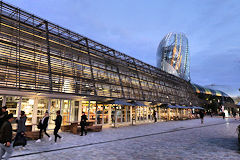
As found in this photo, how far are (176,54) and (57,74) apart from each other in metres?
98.0

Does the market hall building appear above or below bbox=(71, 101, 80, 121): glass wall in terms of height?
above

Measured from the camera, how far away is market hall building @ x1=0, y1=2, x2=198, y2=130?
13547 mm

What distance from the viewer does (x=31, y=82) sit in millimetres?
14094

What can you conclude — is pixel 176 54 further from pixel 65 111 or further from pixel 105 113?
pixel 65 111

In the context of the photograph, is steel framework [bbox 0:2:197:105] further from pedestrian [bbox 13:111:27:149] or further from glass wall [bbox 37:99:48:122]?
pedestrian [bbox 13:111:27:149]

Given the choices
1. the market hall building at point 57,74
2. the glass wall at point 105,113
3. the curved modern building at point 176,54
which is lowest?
the glass wall at point 105,113

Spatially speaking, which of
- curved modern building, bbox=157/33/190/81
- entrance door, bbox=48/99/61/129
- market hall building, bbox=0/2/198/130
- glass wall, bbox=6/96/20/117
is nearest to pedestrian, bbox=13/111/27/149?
market hall building, bbox=0/2/198/130

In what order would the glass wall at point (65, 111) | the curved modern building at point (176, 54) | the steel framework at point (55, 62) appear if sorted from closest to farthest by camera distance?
the steel framework at point (55, 62), the glass wall at point (65, 111), the curved modern building at point (176, 54)

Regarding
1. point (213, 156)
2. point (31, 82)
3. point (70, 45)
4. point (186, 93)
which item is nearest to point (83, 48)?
point (70, 45)

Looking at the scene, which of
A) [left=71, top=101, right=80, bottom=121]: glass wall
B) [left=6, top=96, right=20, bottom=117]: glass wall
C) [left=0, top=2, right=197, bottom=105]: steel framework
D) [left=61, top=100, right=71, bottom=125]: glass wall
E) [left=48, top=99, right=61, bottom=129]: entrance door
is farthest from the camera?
[left=71, top=101, right=80, bottom=121]: glass wall

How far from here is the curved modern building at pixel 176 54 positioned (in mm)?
103750

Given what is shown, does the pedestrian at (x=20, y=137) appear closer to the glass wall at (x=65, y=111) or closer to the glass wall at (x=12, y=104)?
the glass wall at (x=12, y=104)

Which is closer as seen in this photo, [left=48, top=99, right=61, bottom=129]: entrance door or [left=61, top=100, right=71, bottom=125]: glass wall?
[left=48, top=99, right=61, bottom=129]: entrance door

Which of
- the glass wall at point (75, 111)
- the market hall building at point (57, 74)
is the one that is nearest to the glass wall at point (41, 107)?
the market hall building at point (57, 74)
